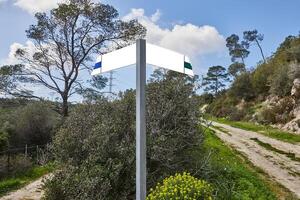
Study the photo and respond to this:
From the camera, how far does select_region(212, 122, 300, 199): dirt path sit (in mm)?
10758

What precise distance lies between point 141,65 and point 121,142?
319cm

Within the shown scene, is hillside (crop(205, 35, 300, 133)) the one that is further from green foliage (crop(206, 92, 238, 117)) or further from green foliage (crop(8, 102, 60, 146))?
green foliage (crop(8, 102, 60, 146))

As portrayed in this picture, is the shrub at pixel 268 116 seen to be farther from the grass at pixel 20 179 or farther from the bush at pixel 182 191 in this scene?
the bush at pixel 182 191

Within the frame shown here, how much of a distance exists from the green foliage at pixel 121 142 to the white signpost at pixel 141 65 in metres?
2.35

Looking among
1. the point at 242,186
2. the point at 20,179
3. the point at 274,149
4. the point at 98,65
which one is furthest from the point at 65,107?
the point at 98,65

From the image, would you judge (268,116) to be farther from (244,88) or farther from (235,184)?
(235,184)

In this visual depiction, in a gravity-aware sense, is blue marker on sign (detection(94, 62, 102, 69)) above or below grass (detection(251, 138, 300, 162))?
above

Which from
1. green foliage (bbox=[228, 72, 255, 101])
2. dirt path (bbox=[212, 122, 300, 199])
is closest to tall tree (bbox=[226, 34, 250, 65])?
green foliage (bbox=[228, 72, 255, 101])

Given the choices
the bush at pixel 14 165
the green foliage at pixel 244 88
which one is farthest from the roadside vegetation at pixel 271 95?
the bush at pixel 14 165

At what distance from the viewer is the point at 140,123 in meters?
4.56

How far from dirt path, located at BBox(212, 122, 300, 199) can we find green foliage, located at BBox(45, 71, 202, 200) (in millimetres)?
3153

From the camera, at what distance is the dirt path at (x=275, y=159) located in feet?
35.3

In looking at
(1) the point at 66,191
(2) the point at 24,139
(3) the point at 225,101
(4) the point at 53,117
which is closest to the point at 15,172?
(2) the point at 24,139

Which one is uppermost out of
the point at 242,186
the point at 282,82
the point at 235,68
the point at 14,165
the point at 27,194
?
the point at 235,68
